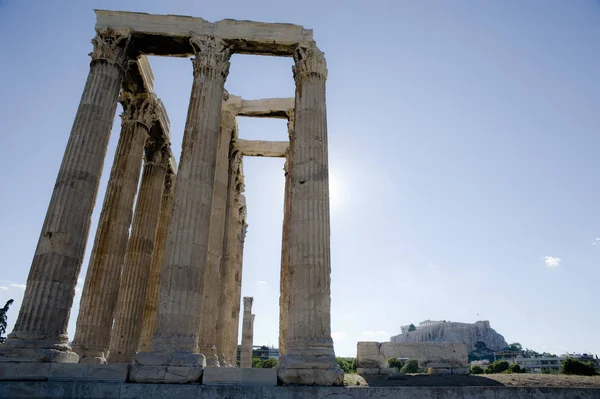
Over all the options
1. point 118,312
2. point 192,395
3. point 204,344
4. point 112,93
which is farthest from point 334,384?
point 112,93

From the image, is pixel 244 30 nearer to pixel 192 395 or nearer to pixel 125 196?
pixel 125 196

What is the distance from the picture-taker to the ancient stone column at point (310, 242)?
14.0 meters

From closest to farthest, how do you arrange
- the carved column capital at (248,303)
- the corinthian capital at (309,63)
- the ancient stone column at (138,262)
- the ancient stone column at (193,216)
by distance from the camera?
the ancient stone column at (193,216) < the corinthian capital at (309,63) < the ancient stone column at (138,262) < the carved column capital at (248,303)

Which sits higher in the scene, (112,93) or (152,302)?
(112,93)

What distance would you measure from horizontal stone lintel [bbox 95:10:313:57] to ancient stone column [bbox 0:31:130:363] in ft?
2.78

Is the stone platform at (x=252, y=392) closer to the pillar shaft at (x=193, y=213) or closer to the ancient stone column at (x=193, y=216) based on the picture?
the ancient stone column at (x=193, y=216)

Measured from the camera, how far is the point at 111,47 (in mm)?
19297

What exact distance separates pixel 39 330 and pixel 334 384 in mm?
10510

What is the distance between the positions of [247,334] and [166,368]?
1075 inches

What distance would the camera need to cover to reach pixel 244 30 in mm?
20281

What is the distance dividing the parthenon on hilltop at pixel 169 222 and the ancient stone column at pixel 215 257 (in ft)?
0.25

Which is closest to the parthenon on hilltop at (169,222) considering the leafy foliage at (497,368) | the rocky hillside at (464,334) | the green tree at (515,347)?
the leafy foliage at (497,368)

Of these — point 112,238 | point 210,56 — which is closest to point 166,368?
point 112,238

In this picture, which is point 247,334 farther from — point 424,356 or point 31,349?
point 31,349
